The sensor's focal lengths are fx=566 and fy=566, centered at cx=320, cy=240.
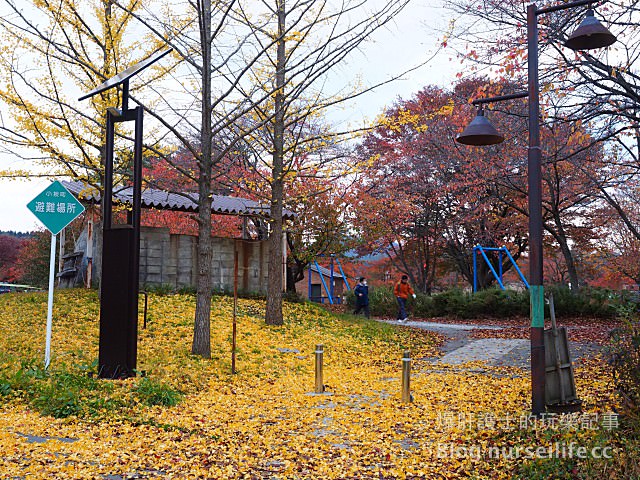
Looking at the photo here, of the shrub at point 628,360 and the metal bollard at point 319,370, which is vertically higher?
the shrub at point 628,360

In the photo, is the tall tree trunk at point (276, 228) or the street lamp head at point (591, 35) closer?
the street lamp head at point (591, 35)

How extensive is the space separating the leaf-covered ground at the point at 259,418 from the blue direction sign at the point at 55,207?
1.94m

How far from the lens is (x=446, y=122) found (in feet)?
65.1

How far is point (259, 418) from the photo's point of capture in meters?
6.32

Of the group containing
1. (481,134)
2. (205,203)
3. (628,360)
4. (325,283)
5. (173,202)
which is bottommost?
(628,360)

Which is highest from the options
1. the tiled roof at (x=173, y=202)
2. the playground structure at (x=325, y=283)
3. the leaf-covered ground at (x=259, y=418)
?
the tiled roof at (x=173, y=202)

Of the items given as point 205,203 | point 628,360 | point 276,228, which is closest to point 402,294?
point 276,228

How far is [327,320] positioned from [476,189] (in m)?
9.44

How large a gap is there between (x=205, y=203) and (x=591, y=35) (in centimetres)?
613

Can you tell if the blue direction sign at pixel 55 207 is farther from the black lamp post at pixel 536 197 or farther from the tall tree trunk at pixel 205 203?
the black lamp post at pixel 536 197

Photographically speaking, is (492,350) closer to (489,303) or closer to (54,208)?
(489,303)

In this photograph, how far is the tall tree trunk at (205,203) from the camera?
9180mm

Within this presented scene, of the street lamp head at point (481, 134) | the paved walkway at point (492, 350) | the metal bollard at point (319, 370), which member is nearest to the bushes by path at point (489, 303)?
the paved walkway at point (492, 350)

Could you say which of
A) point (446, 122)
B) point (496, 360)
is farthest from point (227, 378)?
point (446, 122)
